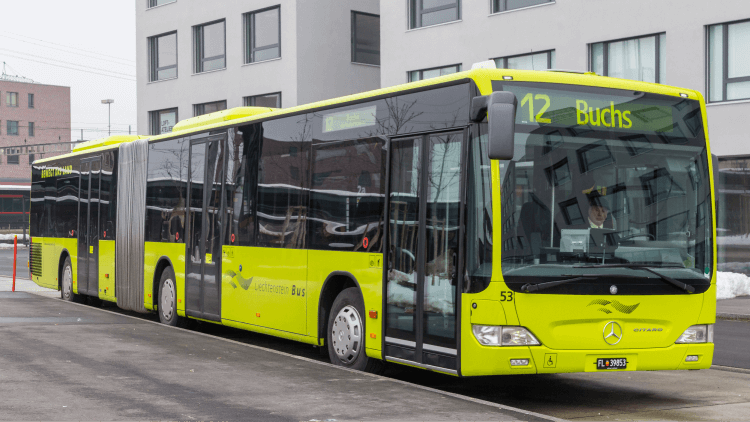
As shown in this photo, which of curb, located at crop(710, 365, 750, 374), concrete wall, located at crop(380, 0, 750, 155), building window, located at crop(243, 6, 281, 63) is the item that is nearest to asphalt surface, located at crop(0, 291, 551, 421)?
curb, located at crop(710, 365, 750, 374)

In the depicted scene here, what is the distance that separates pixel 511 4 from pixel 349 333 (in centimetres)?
1872

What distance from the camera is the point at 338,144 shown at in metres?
10.9

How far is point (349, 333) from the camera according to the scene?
33.9 feet

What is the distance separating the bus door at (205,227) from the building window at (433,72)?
588 inches

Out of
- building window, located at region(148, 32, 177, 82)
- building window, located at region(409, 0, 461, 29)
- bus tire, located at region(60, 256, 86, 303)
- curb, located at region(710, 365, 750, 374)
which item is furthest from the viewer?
building window, located at region(148, 32, 177, 82)

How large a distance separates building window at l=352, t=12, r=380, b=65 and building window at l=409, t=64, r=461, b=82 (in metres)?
5.82

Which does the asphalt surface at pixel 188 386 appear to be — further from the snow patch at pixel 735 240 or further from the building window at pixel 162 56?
the building window at pixel 162 56

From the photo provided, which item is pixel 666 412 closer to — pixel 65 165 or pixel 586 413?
pixel 586 413

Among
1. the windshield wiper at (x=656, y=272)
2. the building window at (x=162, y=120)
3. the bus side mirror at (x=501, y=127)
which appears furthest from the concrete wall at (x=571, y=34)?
the bus side mirror at (x=501, y=127)

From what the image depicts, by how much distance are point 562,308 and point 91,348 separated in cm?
567

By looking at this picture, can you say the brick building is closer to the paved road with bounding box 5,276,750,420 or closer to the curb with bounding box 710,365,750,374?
the paved road with bounding box 5,276,750,420

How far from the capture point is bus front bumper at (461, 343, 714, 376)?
8328 millimetres

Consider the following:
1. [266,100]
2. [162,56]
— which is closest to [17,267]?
[162,56]

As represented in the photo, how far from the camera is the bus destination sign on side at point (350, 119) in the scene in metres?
10.3
